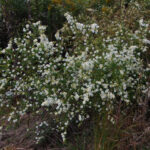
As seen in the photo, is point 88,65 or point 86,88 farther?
point 86,88

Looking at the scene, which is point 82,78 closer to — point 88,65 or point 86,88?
point 86,88

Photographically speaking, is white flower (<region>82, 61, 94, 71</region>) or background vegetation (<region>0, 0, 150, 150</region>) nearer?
white flower (<region>82, 61, 94, 71</region>)

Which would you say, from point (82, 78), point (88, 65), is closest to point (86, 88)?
point (82, 78)

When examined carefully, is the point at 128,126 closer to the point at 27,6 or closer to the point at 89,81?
the point at 89,81

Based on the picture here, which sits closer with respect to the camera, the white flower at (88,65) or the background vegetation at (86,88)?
the white flower at (88,65)

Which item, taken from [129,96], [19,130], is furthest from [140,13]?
[19,130]

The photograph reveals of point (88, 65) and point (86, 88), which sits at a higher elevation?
point (88, 65)

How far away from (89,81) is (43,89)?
22.3 inches

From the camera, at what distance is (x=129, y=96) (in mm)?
3582

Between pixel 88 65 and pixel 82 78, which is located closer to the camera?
pixel 88 65

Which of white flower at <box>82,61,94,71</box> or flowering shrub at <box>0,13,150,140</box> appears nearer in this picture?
white flower at <box>82,61,94,71</box>

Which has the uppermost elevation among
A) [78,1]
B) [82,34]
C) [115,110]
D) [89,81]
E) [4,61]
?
[78,1]

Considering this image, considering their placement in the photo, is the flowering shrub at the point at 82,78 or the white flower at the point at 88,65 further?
the flowering shrub at the point at 82,78

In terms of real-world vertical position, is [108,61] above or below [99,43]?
below
